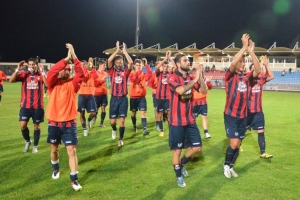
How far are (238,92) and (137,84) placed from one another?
4619 millimetres

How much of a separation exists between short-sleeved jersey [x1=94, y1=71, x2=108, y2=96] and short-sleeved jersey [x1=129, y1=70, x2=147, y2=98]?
1.31 m

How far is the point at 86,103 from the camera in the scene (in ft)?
33.6

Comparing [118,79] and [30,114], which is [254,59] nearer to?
[118,79]

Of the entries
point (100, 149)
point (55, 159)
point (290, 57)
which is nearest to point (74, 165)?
point (55, 159)

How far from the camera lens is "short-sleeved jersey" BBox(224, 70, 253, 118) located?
5.86 m

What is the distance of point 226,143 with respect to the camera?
351 inches

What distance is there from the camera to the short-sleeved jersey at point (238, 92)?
586 cm

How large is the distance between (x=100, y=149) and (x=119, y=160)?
1.17 metres

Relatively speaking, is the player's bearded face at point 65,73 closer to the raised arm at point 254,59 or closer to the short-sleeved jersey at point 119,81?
the short-sleeved jersey at point 119,81

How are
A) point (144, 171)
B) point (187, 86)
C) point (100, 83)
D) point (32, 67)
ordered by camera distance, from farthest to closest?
point (100, 83)
point (32, 67)
point (144, 171)
point (187, 86)

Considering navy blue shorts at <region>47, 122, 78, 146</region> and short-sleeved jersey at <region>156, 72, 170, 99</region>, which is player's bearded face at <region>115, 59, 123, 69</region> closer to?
short-sleeved jersey at <region>156, 72, 170, 99</region>

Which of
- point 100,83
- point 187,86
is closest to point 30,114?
point 100,83

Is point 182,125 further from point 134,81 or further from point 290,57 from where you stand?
point 290,57

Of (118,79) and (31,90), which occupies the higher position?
(118,79)
